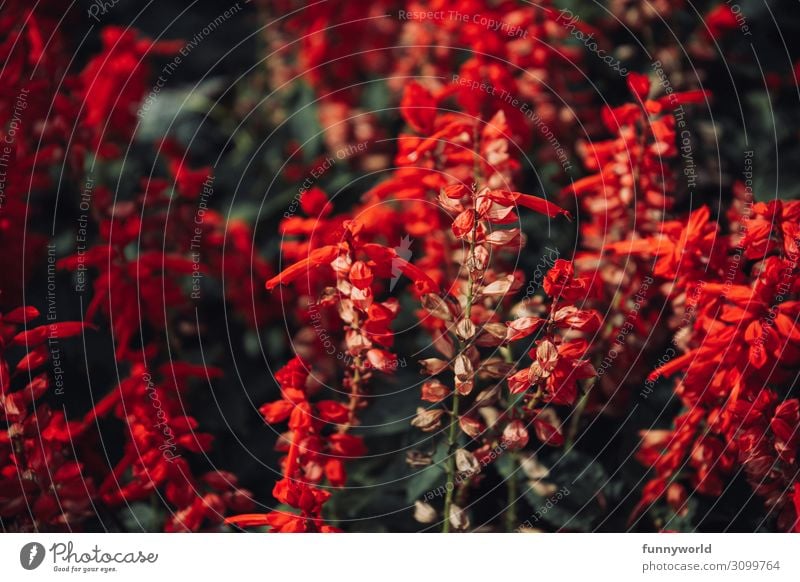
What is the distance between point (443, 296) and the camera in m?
0.95

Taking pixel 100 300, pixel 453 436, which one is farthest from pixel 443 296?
pixel 100 300

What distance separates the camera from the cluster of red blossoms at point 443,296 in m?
0.92

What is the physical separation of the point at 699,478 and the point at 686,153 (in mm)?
561

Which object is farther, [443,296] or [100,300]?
[100,300]

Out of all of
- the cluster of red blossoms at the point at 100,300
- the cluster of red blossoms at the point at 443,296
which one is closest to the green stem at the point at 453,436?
the cluster of red blossoms at the point at 443,296

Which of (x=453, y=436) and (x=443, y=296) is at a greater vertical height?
(x=443, y=296)

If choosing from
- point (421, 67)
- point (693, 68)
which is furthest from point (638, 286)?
point (421, 67)

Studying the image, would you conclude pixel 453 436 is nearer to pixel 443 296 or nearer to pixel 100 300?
pixel 443 296

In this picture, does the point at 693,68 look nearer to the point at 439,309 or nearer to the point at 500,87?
the point at 500,87

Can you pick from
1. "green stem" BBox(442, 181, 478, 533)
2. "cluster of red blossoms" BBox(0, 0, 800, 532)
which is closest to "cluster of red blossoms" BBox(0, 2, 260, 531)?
"cluster of red blossoms" BBox(0, 0, 800, 532)

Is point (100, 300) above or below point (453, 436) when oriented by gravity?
above

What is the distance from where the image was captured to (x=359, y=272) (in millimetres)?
862

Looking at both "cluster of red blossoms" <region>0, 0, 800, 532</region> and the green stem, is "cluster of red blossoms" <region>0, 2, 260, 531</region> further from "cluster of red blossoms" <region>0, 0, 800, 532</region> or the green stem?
the green stem

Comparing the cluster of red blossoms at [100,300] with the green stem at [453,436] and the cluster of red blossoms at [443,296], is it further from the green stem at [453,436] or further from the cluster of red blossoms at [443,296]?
the green stem at [453,436]
